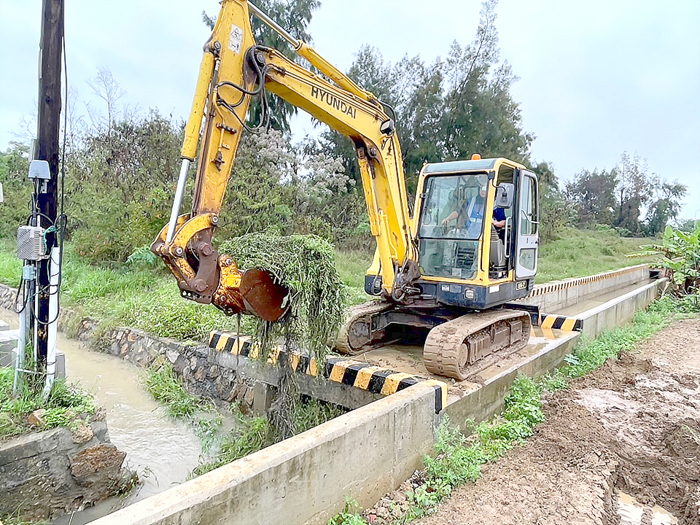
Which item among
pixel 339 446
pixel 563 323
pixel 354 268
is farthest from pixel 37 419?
pixel 354 268

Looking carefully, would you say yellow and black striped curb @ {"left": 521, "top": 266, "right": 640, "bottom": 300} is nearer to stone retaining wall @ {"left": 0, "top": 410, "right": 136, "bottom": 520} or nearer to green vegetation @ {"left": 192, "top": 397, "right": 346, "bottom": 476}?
green vegetation @ {"left": 192, "top": 397, "right": 346, "bottom": 476}

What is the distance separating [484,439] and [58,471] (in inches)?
133

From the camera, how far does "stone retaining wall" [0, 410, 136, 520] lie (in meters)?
3.37

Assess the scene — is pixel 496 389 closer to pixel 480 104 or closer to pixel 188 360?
pixel 188 360

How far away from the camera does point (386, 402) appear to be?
3527mm

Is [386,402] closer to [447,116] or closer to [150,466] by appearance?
[150,466]

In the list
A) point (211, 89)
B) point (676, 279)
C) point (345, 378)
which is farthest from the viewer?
point (676, 279)

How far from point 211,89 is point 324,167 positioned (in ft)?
33.9

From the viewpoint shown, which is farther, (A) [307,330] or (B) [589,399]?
(B) [589,399]

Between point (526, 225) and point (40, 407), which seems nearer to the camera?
point (40, 407)

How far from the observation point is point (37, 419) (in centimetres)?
362

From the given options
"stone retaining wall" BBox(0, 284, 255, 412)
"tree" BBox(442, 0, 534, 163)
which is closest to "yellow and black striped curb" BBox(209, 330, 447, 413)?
"stone retaining wall" BBox(0, 284, 255, 412)

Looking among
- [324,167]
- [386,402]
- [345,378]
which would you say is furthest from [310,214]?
[386,402]

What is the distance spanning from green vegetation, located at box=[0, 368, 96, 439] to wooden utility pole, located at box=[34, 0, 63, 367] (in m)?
0.27
